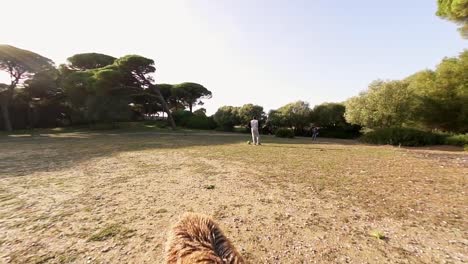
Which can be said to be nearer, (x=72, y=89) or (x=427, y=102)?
(x=427, y=102)

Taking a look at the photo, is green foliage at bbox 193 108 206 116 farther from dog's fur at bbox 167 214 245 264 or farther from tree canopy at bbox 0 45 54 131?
dog's fur at bbox 167 214 245 264

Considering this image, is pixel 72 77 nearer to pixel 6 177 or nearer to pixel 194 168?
pixel 6 177

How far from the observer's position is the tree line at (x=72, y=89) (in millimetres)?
25719

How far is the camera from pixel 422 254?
2631mm

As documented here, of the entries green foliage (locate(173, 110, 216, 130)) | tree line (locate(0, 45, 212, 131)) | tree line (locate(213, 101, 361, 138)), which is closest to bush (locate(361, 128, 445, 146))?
tree line (locate(213, 101, 361, 138))

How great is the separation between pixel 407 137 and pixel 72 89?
118ft

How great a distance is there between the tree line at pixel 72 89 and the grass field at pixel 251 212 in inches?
833

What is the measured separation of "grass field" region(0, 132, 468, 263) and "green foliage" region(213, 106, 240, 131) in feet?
83.4

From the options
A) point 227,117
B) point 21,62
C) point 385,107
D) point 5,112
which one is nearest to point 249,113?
point 227,117

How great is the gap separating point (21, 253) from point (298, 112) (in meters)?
28.7

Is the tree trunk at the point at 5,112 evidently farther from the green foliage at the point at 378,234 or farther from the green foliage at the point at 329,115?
the green foliage at the point at 378,234

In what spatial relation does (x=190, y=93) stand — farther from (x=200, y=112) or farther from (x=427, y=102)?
(x=427, y=102)

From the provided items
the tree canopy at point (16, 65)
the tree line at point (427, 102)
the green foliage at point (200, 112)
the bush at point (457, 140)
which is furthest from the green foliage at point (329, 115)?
the tree canopy at point (16, 65)

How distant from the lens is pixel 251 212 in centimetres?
391
